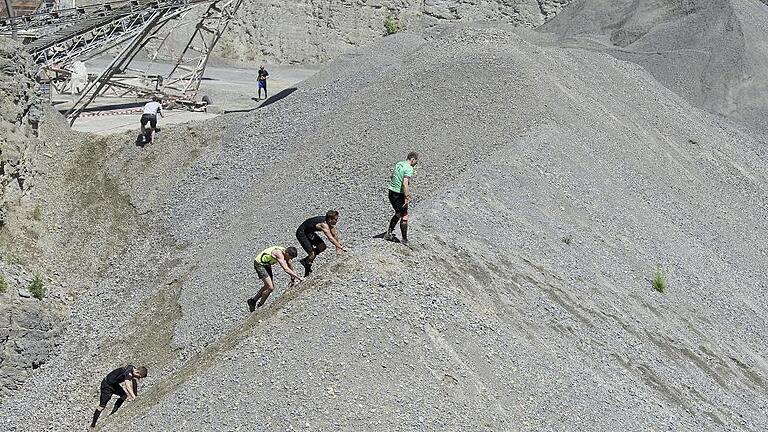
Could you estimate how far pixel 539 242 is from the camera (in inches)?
813

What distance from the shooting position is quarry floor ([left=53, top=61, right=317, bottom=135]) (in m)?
30.9

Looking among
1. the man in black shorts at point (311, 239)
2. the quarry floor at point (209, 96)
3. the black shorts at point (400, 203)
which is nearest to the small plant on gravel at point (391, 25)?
the quarry floor at point (209, 96)

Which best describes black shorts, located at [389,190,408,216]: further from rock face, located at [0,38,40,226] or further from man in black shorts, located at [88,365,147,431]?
rock face, located at [0,38,40,226]

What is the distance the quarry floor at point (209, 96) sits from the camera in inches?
1217

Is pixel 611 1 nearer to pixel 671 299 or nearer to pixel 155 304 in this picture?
pixel 671 299

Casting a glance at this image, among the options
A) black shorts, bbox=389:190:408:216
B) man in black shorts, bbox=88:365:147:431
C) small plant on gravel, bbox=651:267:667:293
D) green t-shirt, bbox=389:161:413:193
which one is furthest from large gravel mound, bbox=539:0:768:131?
man in black shorts, bbox=88:365:147:431

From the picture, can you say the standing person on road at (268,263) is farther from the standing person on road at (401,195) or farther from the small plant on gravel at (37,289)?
the small plant on gravel at (37,289)

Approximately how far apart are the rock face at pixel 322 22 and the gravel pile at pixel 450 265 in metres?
17.2

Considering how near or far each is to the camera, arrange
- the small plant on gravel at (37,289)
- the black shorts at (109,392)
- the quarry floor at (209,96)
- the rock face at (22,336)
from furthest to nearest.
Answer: the quarry floor at (209,96) < the small plant on gravel at (37,289) < the rock face at (22,336) < the black shorts at (109,392)

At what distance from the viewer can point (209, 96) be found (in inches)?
1510

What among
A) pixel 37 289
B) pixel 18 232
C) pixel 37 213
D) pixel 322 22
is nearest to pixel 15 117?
pixel 37 213

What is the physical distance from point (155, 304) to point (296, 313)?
6.99 m

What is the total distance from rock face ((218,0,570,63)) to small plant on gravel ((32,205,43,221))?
2480 cm

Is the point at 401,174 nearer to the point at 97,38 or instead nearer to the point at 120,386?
the point at 120,386
